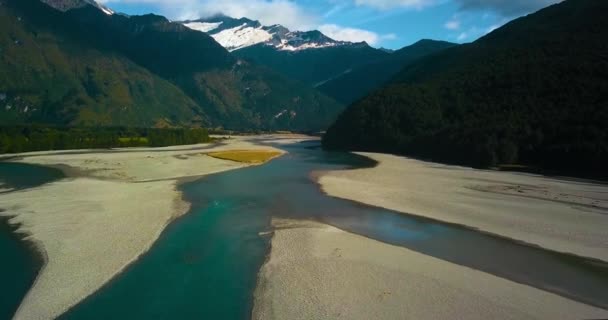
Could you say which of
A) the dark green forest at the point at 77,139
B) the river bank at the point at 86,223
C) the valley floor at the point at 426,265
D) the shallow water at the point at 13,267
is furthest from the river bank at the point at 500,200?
the dark green forest at the point at 77,139

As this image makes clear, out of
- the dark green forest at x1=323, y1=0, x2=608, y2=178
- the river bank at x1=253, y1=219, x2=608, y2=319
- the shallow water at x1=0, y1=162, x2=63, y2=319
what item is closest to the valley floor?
the river bank at x1=253, y1=219, x2=608, y2=319

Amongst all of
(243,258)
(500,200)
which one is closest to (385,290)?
(243,258)

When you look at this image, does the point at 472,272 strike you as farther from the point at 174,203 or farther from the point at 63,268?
the point at 174,203

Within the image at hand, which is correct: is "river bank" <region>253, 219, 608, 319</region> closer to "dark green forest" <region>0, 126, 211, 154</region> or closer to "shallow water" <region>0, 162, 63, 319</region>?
"shallow water" <region>0, 162, 63, 319</region>

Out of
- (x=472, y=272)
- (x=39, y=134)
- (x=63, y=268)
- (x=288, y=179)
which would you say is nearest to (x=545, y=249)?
(x=472, y=272)

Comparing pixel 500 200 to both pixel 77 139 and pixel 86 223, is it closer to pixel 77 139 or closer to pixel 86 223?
pixel 86 223

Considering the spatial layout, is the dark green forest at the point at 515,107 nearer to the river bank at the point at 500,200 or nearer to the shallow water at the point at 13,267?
the river bank at the point at 500,200
